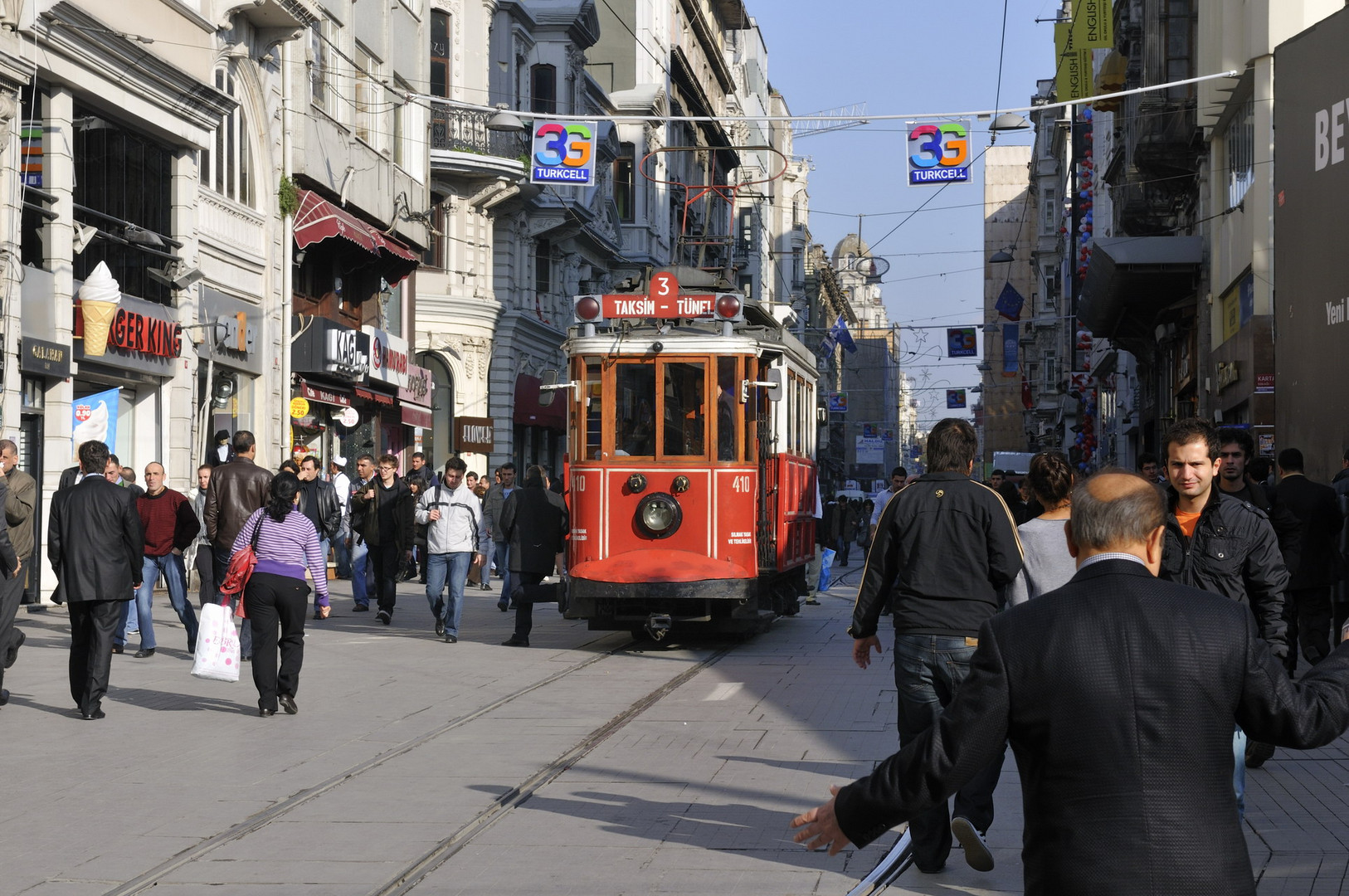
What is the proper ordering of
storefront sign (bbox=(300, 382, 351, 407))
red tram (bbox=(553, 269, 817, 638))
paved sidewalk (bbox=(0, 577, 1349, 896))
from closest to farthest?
paved sidewalk (bbox=(0, 577, 1349, 896)) → red tram (bbox=(553, 269, 817, 638)) → storefront sign (bbox=(300, 382, 351, 407))

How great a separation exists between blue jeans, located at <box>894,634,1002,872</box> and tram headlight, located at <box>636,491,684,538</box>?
8107 millimetres

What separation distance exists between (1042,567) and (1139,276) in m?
24.2

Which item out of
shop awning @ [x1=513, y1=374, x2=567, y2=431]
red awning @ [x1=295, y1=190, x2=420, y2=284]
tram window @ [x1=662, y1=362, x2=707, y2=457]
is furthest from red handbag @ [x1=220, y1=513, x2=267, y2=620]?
Result: shop awning @ [x1=513, y1=374, x2=567, y2=431]

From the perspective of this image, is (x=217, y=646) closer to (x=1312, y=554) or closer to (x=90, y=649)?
(x=90, y=649)

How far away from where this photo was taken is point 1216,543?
6488mm

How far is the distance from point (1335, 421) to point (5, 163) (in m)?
14.1

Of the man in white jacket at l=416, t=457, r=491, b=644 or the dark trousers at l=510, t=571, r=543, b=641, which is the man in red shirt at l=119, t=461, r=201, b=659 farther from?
the dark trousers at l=510, t=571, r=543, b=641

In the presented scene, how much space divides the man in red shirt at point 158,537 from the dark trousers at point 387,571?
352 cm

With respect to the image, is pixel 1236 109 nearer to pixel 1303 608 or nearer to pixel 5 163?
pixel 1303 608

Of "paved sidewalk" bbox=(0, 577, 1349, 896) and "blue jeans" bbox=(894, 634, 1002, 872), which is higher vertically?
"blue jeans" bbox=(894, 634, 1002, 872)

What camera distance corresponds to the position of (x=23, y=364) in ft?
60.1

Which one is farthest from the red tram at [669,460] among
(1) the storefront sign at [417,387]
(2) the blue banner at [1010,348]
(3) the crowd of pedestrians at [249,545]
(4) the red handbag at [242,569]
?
(2) the blue banner at [1010,348]

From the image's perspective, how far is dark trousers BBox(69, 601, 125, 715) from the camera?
10508 millimetres

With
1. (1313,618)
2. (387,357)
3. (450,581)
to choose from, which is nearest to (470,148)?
(387,357)
